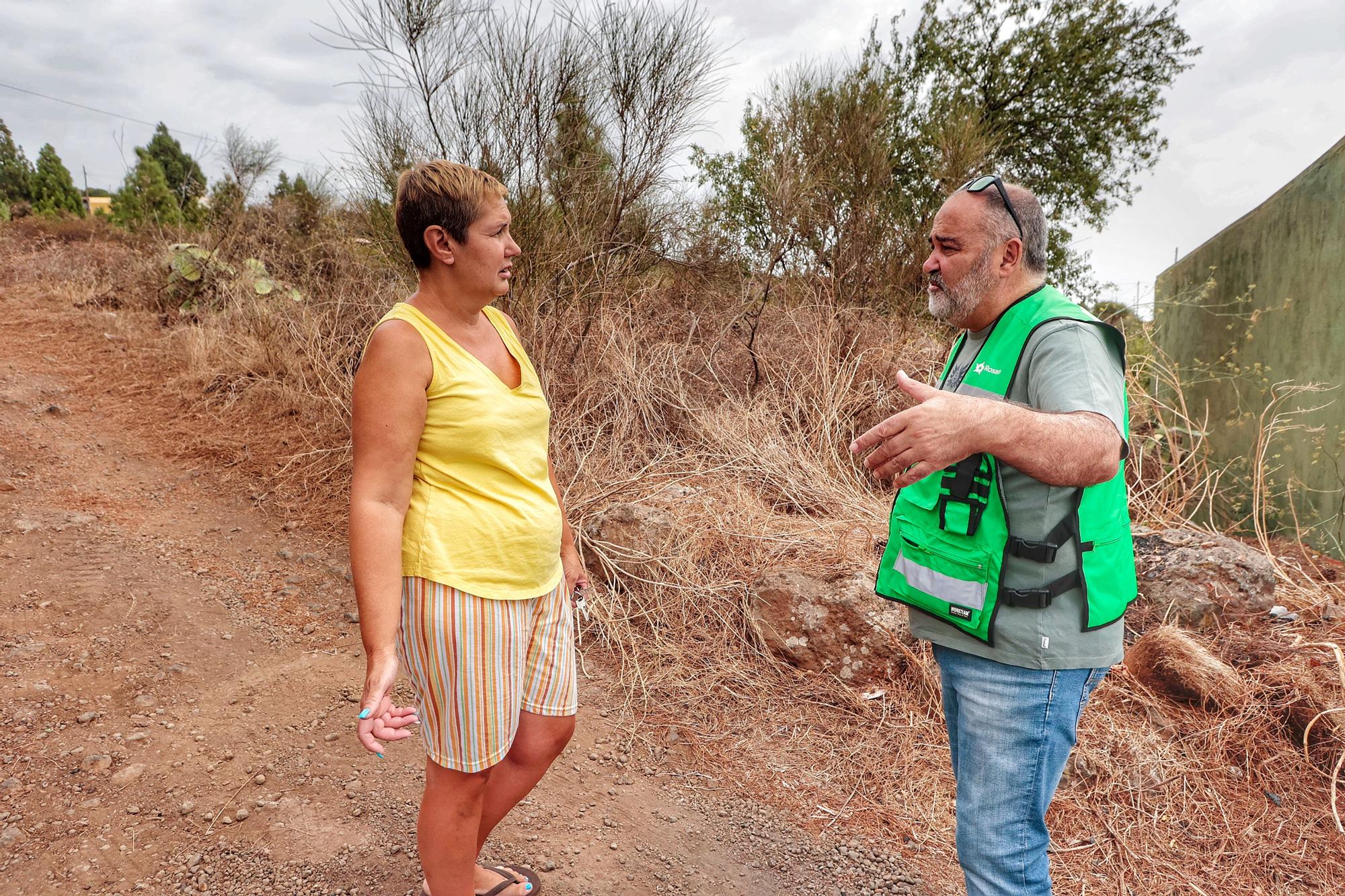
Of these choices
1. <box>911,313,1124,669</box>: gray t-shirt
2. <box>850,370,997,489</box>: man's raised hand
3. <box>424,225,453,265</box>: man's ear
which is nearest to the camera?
<box>850,370,997,489</box>: man's raised hand

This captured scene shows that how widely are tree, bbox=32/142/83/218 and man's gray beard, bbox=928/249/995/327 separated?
90.0ft

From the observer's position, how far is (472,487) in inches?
58.2

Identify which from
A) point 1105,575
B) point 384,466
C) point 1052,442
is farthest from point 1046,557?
point 384,466

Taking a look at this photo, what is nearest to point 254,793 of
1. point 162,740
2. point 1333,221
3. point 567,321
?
point 162,740

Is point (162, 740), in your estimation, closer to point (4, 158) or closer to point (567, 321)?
point (567, 321)

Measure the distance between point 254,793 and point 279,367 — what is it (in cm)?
400

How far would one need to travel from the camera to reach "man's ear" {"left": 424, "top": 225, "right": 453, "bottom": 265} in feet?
4.85

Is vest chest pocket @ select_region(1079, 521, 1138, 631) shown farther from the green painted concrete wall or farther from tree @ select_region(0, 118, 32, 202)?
tree @ select_region(0, 118, 32, 202)

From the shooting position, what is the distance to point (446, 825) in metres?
1.54

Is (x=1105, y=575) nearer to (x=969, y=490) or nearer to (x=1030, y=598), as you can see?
(x=1030, y=598)

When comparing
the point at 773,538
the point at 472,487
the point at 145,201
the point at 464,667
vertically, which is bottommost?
the point at 773,538

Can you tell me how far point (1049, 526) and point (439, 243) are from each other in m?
1.24

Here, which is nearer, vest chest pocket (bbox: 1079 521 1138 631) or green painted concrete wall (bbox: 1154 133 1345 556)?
Answer: vest chest pocket (bbox: 1079 521 1138 631)

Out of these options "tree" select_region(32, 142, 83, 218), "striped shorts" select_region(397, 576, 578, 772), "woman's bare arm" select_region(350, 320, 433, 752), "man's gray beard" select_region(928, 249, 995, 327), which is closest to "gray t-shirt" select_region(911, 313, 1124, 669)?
"man's gray beard" select_region(928, 249, 995, 327)
